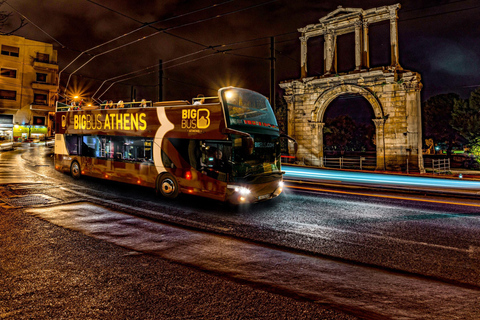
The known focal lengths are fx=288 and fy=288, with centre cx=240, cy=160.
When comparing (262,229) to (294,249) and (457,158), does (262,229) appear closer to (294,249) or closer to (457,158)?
(294,249)

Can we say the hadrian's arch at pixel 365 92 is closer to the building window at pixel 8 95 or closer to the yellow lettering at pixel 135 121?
the yellow lettering at pixel 135 121

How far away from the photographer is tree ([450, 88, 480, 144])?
37750 millimetres

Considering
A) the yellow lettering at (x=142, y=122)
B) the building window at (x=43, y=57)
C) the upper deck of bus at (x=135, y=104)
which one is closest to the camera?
the upper deck of bus at (x=135, y=104)

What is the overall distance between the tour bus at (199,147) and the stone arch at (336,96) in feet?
60.7

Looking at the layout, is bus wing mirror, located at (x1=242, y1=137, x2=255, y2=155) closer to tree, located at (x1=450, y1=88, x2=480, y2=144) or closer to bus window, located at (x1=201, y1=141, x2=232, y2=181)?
bus window, located at (x1=201, y1=141, x2=232, y2=181)

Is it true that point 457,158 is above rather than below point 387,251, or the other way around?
above

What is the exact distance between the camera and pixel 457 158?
106 feet

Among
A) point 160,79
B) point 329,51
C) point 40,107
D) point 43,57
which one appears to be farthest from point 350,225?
point 43,57

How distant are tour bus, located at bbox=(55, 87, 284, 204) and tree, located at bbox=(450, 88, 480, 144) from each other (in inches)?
1593

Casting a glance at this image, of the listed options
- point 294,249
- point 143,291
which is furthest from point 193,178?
point 143,291

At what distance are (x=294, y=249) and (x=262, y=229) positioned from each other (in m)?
1.33

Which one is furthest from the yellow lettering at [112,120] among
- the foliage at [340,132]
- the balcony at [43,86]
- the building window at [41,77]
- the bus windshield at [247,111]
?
the foliage at [340,132]

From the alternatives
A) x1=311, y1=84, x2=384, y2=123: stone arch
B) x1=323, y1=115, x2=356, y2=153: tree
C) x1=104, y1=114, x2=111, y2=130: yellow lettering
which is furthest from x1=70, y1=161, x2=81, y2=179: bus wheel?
x1=323, y1=115, x2=356, y2=153: tree

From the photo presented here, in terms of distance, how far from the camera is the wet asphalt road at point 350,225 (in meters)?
4.77
